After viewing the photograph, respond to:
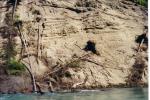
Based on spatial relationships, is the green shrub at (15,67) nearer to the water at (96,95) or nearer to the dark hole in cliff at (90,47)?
the water at (96,95)

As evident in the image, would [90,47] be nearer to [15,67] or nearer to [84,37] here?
[84,37]

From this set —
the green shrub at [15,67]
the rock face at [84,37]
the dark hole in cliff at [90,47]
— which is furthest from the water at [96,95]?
the dark hole in cliff at [90,47]

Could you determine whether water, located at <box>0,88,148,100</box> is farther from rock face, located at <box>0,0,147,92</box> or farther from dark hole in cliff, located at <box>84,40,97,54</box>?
dark hole in cliff, located at <box>84,40,97,54</box>

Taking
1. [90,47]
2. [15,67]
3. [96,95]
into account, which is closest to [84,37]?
[90,47]

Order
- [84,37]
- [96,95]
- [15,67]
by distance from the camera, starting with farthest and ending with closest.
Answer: [84,37] → [15,67] → [96,95]

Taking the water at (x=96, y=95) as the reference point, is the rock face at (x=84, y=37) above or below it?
above

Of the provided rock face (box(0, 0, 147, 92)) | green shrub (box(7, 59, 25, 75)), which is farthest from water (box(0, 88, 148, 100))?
green shrub (box(7, 59, 25, 75))

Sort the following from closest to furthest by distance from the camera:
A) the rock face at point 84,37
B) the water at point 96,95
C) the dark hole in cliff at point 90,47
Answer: the water at point 96,95 → the rock face at point 84,37 → the dark hole in cliff at point 90,47
